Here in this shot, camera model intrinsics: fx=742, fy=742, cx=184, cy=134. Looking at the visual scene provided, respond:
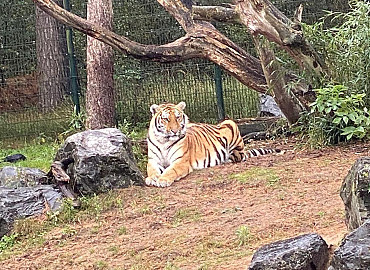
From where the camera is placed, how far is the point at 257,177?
6.75 m

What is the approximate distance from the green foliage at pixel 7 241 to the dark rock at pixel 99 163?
86 centimetres

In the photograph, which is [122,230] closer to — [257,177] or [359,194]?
[257,177]

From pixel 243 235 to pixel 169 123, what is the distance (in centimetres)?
291

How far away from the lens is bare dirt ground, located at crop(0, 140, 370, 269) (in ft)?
15.8

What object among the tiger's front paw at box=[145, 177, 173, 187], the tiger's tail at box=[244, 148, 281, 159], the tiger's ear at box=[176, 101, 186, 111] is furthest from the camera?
the tiger's tail at box=[244, 148, 281, 159]

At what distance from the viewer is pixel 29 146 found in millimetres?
11586

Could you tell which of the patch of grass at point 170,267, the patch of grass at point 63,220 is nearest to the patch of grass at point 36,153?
the patch of grass at point 63,220

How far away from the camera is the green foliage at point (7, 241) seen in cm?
577

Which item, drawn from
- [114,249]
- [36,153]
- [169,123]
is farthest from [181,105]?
[36,153]

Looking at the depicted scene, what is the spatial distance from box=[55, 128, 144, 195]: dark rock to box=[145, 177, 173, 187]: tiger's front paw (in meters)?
0.09

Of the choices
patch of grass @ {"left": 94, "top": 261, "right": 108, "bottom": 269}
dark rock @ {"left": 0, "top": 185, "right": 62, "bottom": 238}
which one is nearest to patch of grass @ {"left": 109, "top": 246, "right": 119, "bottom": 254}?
patch of grass @ {"left": 94, "top": 261, "right": 108, "bottom": 269}

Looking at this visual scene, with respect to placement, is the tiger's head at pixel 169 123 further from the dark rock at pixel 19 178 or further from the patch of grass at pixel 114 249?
the patch of grass at pixel 114 249

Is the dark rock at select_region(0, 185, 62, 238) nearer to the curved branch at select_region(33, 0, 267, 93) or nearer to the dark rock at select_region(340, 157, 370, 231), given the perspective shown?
the curved branch at select_region(33, 0, 267, 93)

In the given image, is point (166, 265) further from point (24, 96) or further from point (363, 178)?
point (24, 96)
